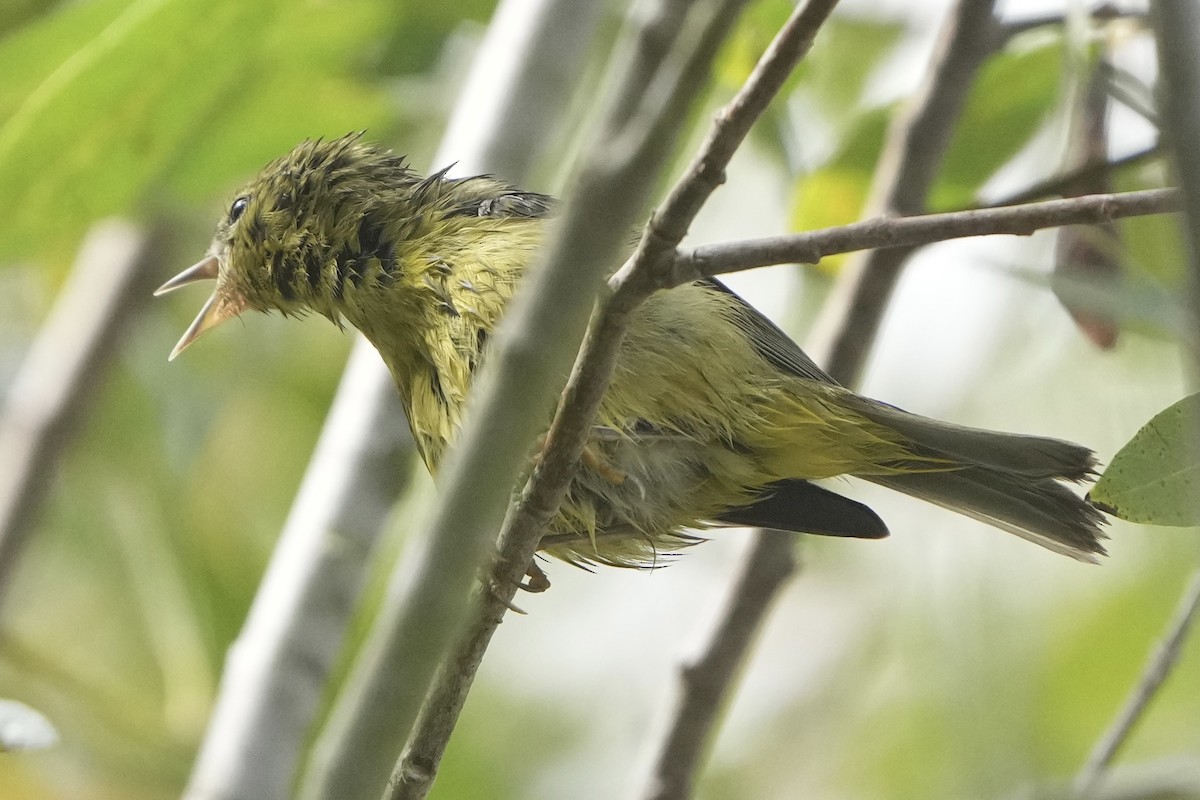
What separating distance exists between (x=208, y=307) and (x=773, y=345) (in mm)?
1590

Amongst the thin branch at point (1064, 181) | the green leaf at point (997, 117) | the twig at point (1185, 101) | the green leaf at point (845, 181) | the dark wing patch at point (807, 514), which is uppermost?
the green leaf at point (997, 117)

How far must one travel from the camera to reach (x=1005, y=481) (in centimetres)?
294

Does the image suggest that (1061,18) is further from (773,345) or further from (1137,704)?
(1137,704)

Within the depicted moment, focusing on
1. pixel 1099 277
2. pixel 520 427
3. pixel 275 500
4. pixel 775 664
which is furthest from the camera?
pixel 775 664

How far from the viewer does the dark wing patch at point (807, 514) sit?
9.84 ft

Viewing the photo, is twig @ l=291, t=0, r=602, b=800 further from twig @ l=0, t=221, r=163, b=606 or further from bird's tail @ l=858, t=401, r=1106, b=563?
twig @ l=0, t=221, r=163, b=606

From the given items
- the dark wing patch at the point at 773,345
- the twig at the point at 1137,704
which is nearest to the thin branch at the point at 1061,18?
the dark wing patch at the point at 773,345

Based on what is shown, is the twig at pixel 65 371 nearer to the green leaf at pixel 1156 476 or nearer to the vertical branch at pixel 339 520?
the vertical branch at pixel 339 520

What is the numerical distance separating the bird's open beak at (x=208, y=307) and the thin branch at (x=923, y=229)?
2.18 meters

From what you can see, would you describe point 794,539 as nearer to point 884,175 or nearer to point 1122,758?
point 884,175

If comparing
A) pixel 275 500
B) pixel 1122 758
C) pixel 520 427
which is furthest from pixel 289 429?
pixel 520 427

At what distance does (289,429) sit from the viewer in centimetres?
539

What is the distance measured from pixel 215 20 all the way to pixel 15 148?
0.60 m

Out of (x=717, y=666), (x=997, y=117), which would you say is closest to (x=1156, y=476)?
(x=717, y=666)
